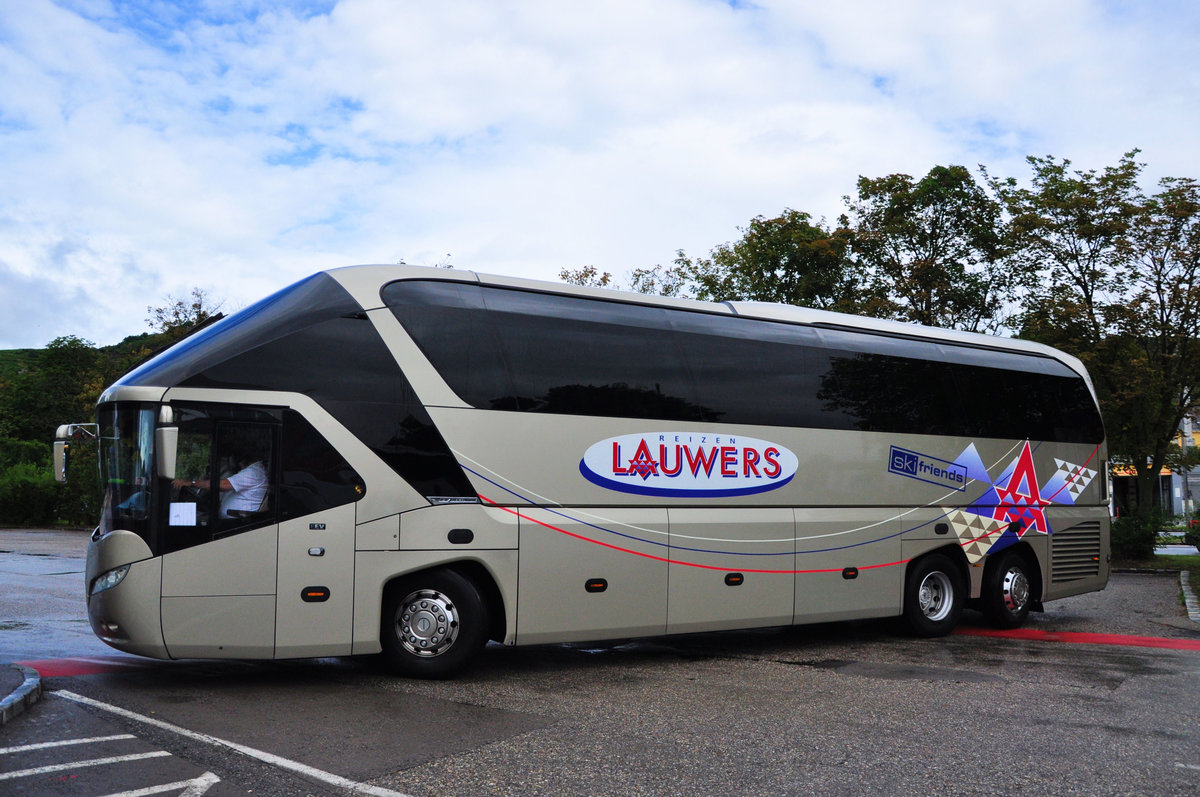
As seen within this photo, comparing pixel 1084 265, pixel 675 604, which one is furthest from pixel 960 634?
pixel 1084 265

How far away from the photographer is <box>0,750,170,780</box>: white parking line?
18.5 ft

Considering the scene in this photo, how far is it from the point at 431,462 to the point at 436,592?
1.16 meters

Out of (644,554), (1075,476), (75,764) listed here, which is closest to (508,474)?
(644,554)

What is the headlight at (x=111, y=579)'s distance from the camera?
8.05 m

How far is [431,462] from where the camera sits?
352 inches

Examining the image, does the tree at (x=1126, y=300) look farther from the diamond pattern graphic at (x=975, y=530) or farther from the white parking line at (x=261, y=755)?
the white parking line at (x=261, y=755)

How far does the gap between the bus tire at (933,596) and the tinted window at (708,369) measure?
5.63 ft

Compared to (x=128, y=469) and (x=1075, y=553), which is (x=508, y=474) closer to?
(x=128, y=469)

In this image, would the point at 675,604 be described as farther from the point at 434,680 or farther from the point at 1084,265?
the point at 1084,265

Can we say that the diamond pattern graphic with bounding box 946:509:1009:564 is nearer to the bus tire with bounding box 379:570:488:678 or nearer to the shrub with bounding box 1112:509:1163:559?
the bus tire with bounding box 379:570:488:678

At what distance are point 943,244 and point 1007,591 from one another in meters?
16.4

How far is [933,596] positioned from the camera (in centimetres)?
1272

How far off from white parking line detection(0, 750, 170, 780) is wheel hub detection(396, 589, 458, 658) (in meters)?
2.89

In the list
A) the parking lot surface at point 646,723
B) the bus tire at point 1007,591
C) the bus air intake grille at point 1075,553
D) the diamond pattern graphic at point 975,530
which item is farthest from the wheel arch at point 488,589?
the bus air intake grille at point 1075,553
